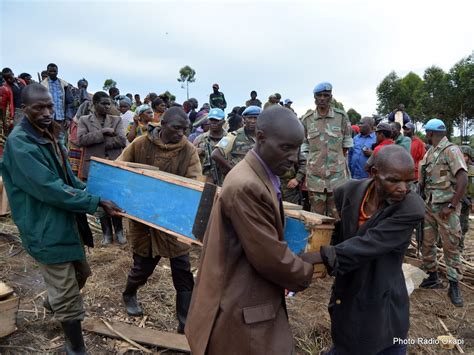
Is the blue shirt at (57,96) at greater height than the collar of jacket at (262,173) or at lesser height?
greater

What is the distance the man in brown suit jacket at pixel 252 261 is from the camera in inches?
68.1

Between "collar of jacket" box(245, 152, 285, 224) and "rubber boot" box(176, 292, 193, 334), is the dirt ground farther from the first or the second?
"collar of jacket" box(245, 152, 285, 224)

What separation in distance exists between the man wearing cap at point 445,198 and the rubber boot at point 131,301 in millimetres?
3725

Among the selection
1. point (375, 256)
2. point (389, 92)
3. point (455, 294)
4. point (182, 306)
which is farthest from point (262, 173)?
point (389, 92)

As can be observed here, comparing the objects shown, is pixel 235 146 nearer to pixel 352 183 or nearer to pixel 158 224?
pixel 158 224

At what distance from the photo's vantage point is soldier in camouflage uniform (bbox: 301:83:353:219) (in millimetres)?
5289

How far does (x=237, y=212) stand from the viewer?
1.72 meters

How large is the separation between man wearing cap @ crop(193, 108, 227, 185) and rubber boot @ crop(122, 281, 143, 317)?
2168 millimetres

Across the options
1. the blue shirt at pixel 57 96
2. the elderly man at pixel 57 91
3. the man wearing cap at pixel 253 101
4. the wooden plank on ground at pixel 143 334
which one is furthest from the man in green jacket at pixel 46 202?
the man wearing cap at pixel 253 101

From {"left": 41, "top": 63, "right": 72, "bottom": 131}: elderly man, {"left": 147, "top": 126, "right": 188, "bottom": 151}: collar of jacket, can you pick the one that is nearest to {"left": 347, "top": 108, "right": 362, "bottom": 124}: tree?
{"left": 41, "top": 63, "right": 72, "bottom": 131}: elderly man

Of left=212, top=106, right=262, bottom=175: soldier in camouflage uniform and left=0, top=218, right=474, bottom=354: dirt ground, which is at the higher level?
left=212, top=106, right=262, bottom=175: soldier in camouflage uniform

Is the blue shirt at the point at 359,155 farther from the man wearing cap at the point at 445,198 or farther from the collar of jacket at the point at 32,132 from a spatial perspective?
the collar of jacket at the point at 32,132

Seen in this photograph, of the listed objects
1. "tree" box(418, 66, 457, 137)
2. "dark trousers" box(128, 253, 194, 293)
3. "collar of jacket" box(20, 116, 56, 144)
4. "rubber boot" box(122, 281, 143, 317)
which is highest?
"tree" box(418, 66, 457, 137)

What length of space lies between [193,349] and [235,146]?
3703mm
